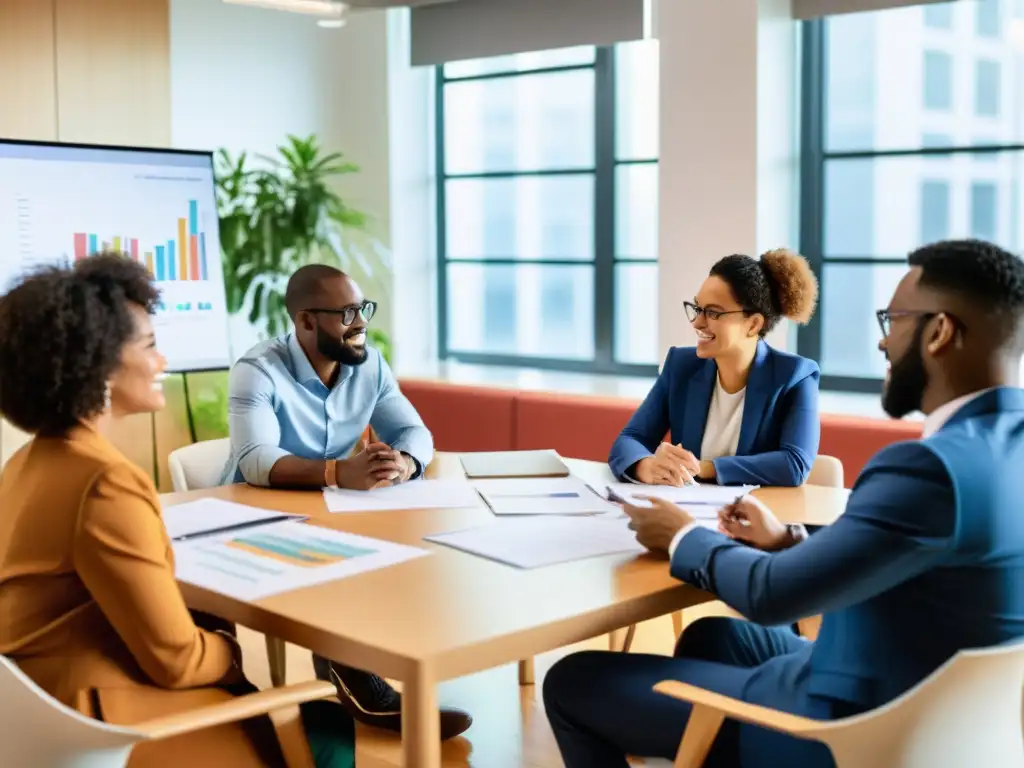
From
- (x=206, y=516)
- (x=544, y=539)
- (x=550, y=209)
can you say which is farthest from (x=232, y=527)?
(x=550, y=209)

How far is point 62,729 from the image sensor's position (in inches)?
66.4

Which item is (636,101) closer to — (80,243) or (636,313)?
(636,313)

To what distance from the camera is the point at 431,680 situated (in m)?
1.73

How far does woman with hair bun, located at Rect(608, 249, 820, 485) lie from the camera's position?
10.5ft

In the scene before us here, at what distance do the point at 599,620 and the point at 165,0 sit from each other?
4.46 meters

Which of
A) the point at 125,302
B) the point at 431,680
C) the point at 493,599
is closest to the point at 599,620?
the point at 493,599

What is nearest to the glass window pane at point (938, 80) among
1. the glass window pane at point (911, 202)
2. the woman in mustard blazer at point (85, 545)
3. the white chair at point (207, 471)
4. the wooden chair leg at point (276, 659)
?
the glass window pane at point (911, 202)

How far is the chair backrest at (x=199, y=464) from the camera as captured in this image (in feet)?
11.1

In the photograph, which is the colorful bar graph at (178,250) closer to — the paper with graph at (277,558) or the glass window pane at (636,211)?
the glass window pane at (636,211)

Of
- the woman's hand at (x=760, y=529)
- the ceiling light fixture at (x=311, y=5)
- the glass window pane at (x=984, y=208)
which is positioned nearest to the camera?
the woman's hand at (x=760, y=529)

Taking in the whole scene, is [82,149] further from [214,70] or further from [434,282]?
[434,282]

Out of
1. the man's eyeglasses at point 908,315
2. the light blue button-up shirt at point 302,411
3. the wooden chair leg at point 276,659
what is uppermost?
the man's eyeglasses at point 908,315

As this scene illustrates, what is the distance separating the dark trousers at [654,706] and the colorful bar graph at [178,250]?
11.3 ft

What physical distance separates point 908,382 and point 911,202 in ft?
12.4
